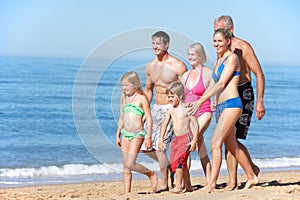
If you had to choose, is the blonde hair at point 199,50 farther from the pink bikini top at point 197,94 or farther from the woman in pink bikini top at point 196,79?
the pink bikini top at point 197,94

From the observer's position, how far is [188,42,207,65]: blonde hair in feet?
23.2

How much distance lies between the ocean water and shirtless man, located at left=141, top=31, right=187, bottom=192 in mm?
168

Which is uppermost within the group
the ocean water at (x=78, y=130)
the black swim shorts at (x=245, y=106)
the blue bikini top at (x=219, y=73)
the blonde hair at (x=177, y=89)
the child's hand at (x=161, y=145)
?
the blue bikini top at (x=219, y=73)

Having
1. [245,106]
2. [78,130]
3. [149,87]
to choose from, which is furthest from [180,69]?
[78,130]

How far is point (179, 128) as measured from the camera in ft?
23.1

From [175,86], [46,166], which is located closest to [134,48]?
[175,86]

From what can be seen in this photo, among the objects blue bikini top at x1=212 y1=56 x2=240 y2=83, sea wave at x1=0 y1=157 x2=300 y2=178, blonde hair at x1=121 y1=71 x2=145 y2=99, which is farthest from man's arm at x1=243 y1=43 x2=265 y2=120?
sea wave at x1=0 y1=157 x2=300 y2=178

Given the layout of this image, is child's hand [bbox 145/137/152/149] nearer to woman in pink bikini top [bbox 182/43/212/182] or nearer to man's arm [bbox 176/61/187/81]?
woman in pink bikini top [bbox 182/43/212/182]

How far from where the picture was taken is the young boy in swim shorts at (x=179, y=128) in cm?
698

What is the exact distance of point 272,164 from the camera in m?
13.8

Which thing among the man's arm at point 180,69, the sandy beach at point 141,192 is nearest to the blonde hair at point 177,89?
the man's arm at point 180,69

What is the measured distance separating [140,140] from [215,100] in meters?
0.92

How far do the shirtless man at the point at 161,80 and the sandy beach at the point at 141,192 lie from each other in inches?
17.9

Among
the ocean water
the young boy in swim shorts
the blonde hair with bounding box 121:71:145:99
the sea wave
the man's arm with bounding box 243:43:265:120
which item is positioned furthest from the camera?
the sea wave
